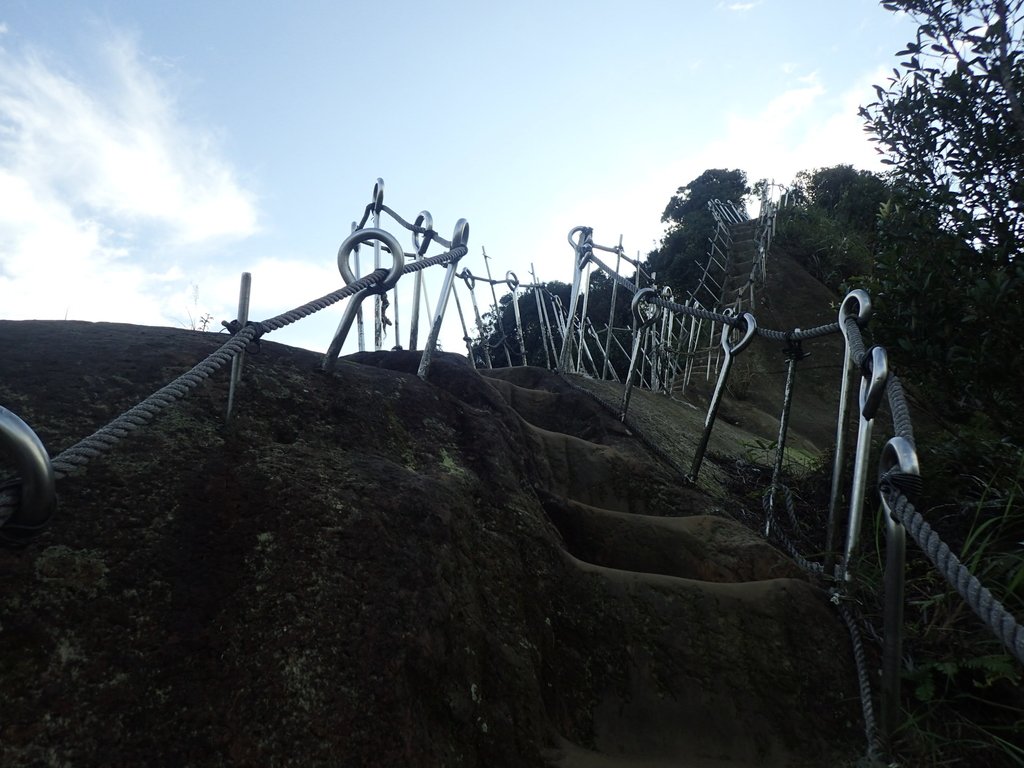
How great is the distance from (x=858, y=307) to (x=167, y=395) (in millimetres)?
2310

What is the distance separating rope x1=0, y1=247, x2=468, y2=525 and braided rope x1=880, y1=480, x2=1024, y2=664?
1324mm

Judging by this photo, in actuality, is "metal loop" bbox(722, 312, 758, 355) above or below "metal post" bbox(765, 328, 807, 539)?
above

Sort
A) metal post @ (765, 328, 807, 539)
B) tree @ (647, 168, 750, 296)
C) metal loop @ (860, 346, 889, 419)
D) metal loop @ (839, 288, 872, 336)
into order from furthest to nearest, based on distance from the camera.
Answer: tree @ (647, 168, 750, 296) < metal post @ (765, 328, 807, 539) < metal loop @ (839, 288, 872, 336) < metal loop @ (860, 346, 889, 419)

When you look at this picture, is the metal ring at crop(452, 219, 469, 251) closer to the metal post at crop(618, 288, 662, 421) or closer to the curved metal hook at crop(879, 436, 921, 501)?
the metal post at crop(618, 288, 662, 421)

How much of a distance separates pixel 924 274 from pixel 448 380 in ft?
7.34

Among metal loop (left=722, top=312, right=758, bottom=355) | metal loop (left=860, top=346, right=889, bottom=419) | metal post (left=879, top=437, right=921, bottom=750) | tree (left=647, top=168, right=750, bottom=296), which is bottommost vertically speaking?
metal post (left=879, top=437, right=921, bottom=750)

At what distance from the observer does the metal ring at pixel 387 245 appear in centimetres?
250

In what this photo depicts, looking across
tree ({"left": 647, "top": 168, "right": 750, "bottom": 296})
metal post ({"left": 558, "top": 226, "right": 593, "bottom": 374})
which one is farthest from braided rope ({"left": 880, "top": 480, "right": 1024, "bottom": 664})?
tree ({"left": 647, "top": 168, "right": 750, "bottom": 296})

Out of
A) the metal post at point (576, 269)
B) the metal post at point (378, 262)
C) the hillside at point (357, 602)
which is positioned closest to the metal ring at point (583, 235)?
the metal post at point (576, 269)

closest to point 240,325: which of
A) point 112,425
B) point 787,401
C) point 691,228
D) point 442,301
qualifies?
point 112,425

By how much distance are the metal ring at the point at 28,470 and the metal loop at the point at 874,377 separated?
6.25 feet

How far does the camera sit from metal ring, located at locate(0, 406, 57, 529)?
0.99 meters

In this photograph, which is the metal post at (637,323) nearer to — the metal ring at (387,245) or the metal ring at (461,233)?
the metal ring at (461,233)

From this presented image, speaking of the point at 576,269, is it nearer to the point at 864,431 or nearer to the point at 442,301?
the point at 442,301
